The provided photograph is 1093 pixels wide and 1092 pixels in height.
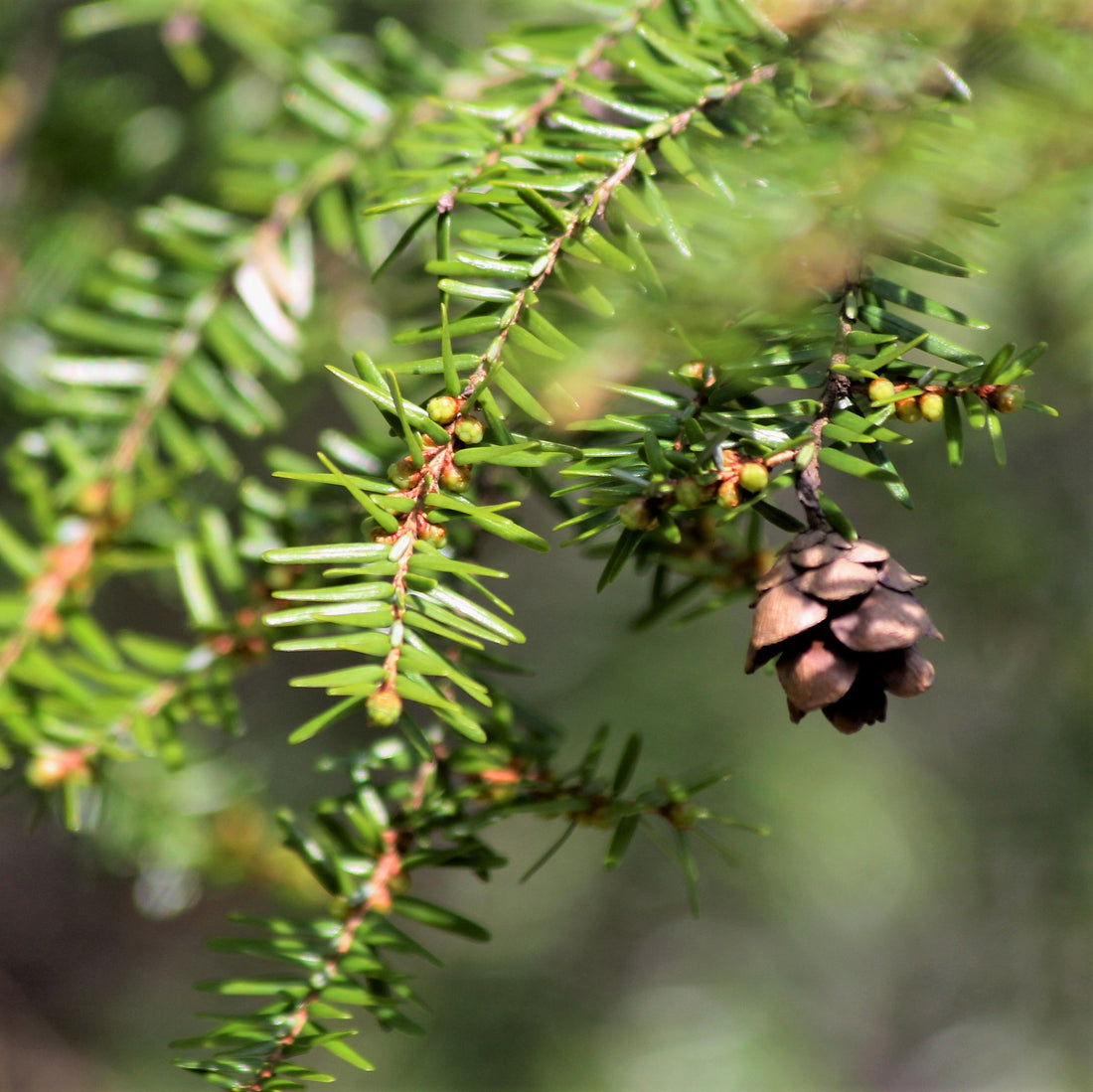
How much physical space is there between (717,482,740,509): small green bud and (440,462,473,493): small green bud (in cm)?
8

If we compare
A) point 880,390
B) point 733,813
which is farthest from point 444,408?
point 733,813

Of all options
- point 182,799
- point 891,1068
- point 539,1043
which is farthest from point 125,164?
point 891,1068

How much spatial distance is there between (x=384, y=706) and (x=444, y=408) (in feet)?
0.31

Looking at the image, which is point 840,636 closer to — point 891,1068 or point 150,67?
point 150,67

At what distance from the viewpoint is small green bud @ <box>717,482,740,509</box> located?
27 centimetres

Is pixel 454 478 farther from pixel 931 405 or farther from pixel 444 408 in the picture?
pixel 931 405

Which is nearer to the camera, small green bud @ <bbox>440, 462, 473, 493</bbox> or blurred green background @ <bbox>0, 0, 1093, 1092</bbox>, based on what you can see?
small green bud @ <bbox>440, 462, 473, 493</bbox>

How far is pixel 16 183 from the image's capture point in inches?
26.4

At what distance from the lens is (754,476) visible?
26cm

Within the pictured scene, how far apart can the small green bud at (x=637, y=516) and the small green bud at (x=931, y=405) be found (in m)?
0.09

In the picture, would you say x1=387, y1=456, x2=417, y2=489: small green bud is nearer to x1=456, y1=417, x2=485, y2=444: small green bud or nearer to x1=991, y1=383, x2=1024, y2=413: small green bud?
x1=456, y1=417, x2=485, y2=444: small green bud

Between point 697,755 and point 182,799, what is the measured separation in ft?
1.96

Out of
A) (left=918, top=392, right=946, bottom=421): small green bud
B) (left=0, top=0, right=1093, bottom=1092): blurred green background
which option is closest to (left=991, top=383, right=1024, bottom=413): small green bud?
(left=918, top=392, right=946, bottom=421): small green bud

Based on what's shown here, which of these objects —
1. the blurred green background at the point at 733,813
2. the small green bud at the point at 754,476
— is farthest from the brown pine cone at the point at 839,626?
the blurred green background at the point at 733,813
